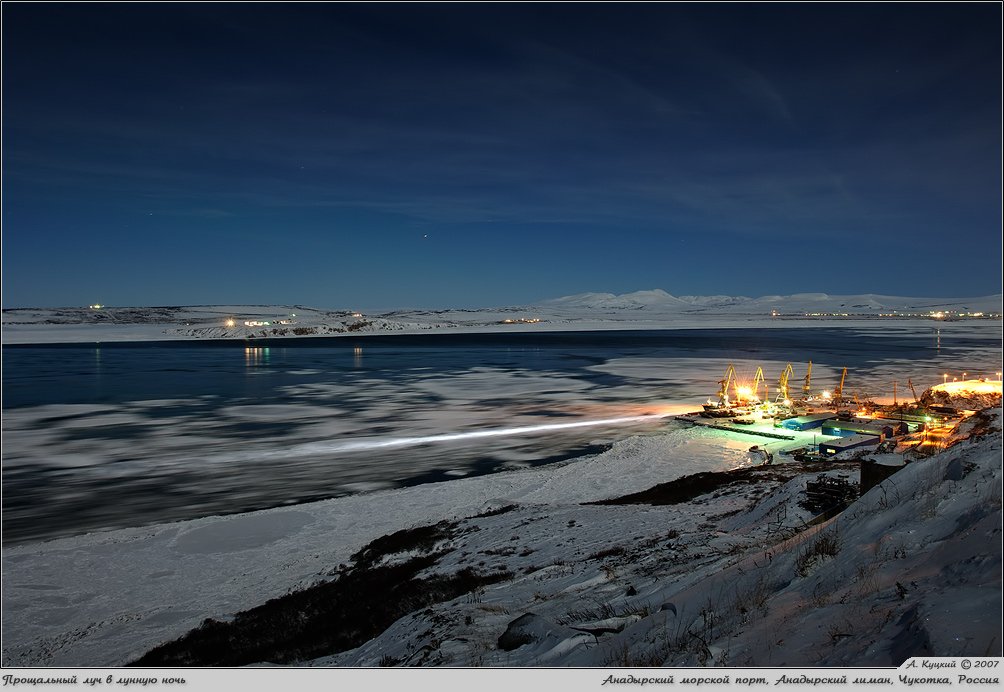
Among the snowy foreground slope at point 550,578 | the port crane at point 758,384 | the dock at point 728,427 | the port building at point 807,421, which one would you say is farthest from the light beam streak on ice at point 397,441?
the port crane at point 758,384

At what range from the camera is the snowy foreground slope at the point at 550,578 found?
5398 millimetres

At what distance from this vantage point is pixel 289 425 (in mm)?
39906

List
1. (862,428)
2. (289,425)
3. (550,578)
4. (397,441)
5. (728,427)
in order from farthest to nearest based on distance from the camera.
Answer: (289,425) → (728,427) → (862,428) → (397,441) → (550,578)

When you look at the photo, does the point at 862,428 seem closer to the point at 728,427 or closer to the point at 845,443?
the point at 845,443

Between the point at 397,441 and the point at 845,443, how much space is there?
25507mm

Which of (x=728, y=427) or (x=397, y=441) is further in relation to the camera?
(x=728, y=427)

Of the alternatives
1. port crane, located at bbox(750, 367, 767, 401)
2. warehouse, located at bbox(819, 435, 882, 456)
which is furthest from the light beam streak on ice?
port crane, located at bbox(750, 367, 767, 401)

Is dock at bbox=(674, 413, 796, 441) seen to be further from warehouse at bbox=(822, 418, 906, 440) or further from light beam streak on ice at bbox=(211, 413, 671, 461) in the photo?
warehouse at bbox=(822, 418, 906, 440)

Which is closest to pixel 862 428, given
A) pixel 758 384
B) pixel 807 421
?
pixel 807 421

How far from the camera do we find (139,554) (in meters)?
17.8

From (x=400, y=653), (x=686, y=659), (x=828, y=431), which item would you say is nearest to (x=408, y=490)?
(x=400, y=653)

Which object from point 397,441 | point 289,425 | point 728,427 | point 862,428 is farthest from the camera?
point 289,425

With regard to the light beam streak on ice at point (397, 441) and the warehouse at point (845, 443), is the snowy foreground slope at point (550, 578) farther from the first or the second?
the light beam streak on ice at point (397, 441)

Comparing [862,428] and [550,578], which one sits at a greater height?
[550,578]
